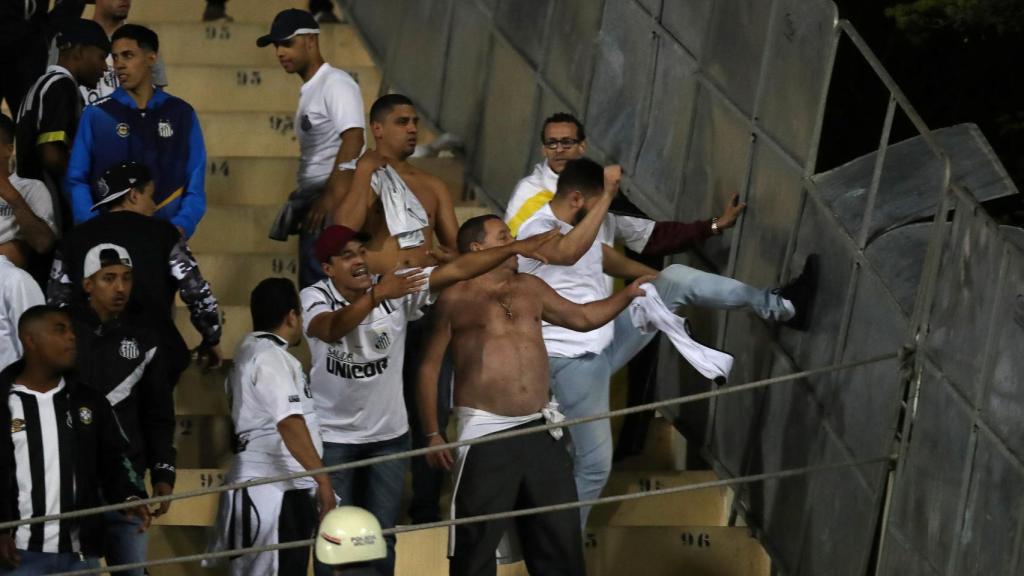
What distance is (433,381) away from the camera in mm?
9773

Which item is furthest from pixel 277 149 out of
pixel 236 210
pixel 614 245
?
pixel 614 245

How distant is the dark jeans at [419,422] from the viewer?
1038 cm

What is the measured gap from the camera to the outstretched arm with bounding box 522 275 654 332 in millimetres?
9867

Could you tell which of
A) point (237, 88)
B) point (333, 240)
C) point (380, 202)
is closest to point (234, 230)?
point (237, 88)

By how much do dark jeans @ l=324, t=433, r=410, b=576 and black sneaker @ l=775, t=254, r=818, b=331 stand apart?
1.89 meters

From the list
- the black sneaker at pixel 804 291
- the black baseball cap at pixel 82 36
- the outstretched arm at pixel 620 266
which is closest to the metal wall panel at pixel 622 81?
the outstretched arm at pixel 620 266

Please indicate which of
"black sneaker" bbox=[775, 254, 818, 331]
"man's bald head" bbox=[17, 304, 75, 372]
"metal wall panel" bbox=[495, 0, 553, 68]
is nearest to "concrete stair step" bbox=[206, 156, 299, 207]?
"metal wall panel" bbox=[495, 0, 553, 68]

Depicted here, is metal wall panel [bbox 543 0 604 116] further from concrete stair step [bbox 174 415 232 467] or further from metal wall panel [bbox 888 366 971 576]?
metal wall panel [bbox 888 366 971 576]

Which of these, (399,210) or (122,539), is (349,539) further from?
(399,210)

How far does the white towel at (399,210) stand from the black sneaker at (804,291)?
170 cm

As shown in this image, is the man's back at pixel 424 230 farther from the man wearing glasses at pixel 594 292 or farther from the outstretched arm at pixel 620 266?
the outstretched arm at pixel 620 266

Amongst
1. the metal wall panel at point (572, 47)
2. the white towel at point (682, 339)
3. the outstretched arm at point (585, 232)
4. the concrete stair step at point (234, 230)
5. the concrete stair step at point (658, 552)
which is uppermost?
the metal wall panel at point (572, 47)

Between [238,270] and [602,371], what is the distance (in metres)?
3.05

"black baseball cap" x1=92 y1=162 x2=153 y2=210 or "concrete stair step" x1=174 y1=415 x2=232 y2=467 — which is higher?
"black baseball cap" x1=92 y1=162 x2=153 y2=210
